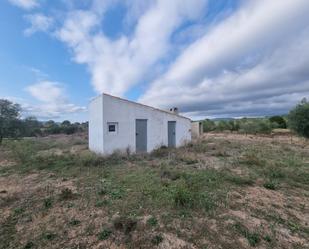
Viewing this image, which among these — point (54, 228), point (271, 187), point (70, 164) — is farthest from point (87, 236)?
point (70, 164)

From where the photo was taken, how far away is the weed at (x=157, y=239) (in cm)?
311

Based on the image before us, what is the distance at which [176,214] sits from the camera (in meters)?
3.94

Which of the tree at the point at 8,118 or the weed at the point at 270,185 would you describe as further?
the tree at the point at 8,118

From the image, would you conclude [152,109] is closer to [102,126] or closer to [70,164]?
[102,126]

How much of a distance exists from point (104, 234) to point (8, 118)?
1957 centimetres

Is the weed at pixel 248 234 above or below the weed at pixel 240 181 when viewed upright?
below

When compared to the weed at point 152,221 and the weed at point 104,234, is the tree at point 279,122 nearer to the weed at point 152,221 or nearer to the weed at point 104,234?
the weed at point 152,221

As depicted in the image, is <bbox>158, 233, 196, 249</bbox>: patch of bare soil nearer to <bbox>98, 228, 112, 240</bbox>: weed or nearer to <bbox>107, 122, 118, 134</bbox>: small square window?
<bbox>98, 228, 112, 240</bbox>: weed

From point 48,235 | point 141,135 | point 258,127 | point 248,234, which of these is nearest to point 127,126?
point 141,135

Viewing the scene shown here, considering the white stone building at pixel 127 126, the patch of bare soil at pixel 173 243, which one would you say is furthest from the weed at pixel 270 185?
the white stone building at pixel 127 126

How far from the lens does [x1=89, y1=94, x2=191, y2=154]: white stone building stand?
9.90 m

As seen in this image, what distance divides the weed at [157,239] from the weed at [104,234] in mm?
799

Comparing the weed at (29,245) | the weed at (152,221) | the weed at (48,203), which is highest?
the weed at (48,203)

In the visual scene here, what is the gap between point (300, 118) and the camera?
40.1ft
